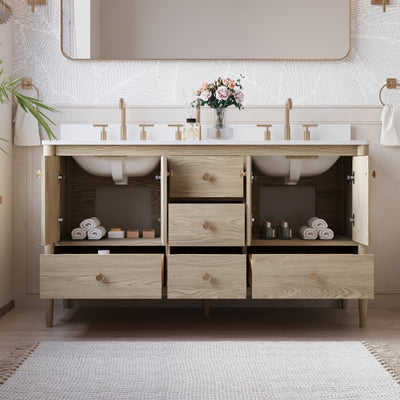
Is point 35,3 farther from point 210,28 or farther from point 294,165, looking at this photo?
point 294,165

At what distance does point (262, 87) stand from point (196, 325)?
1270mm

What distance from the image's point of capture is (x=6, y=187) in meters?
2.54

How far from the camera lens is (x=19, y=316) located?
8.03ft

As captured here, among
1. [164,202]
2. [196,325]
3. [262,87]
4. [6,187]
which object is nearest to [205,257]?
[164,202]

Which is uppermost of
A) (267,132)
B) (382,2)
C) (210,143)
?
(382,2)

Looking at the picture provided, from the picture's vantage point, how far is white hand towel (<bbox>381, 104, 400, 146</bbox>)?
257 centimetres

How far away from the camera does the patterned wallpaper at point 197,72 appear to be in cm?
262

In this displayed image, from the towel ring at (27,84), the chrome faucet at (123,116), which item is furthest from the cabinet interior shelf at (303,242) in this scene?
the towel ring at (27,84)

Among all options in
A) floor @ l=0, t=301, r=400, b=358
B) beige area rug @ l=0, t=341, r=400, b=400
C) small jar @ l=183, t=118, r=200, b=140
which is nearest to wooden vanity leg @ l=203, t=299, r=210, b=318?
floor @ l=0, t=301, r=400, b=358

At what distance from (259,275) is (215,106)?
2.71 feet

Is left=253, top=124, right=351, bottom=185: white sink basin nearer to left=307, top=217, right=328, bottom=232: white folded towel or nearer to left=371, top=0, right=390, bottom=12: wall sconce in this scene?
left=307, top=217, right=328, bottom=232: white folded towel

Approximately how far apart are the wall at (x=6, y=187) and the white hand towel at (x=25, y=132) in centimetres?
4

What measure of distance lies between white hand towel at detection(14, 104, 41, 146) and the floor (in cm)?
86

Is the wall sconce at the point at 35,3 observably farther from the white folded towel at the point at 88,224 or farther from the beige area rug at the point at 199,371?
the beige area rug at the point at 199,371
